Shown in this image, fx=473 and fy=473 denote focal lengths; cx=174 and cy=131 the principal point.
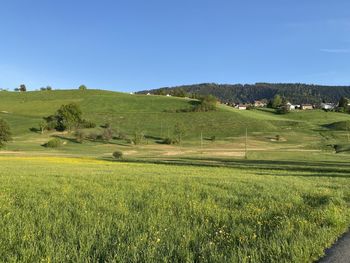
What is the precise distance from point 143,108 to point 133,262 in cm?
15631

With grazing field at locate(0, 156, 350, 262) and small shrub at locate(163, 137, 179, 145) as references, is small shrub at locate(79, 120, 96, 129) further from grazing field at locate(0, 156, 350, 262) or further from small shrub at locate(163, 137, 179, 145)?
grazing field at locate(0, 156, 350, 262)

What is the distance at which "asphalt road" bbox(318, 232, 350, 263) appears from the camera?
7.61 m

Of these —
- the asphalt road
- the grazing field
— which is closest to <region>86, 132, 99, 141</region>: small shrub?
the grazing field

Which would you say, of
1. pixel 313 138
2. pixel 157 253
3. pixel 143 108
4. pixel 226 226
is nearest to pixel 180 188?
pixel 226 226

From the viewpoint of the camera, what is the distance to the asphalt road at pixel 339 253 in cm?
761

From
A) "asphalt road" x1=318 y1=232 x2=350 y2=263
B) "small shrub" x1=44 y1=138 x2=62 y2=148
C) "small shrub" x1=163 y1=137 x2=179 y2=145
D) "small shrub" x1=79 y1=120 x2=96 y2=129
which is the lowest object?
"small shrub" x1=163 y1=137 x2=179 y2=145

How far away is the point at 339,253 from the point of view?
8078 mm

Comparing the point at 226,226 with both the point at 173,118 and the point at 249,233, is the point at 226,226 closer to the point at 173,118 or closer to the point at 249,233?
the point at 249,233

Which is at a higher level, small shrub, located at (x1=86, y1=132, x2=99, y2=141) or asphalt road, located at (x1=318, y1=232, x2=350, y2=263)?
asphalt road, located at (x1=318, y1=232, x2=350, y2=263)

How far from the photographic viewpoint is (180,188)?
17.3m

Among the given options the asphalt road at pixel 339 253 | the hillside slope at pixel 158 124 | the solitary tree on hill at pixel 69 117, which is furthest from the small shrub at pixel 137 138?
the asphalt road at pixel 339 253

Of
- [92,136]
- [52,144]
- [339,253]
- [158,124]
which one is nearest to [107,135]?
[92,136]

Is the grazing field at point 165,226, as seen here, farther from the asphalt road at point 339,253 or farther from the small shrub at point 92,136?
the small shrub at point 92,136

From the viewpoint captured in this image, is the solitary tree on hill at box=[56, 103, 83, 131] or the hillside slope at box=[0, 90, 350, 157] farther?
the solitary tree on hill at box=[56, 103, 83, 131]
